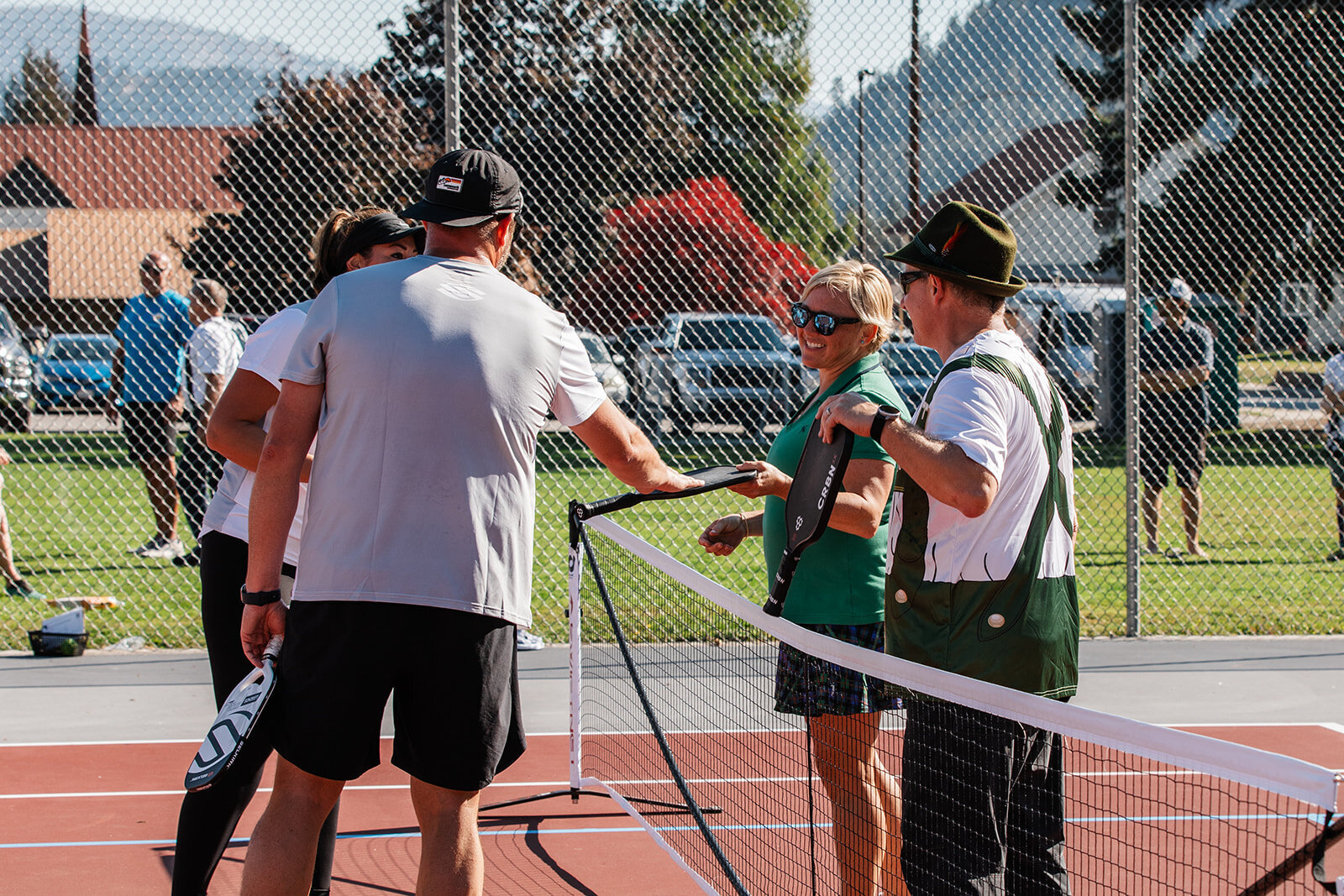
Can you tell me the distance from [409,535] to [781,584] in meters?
0.99

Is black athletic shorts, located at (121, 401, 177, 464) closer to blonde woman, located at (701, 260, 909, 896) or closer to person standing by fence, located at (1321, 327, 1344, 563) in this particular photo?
blonde woman, located at (701, 260, 909, 896)

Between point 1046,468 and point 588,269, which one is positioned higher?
point 588,269

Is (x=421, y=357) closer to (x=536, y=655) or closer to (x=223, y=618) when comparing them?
(x=223, y=618)

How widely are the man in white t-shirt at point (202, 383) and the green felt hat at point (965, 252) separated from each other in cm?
658

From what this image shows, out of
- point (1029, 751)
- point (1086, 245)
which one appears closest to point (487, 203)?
point (1029, 751)

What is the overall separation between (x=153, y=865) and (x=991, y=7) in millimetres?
6652

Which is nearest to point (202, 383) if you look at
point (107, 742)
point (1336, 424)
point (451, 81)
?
point (451, 81)

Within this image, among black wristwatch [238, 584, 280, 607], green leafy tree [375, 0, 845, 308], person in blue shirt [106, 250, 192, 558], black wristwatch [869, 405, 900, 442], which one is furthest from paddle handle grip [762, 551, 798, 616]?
green leafy tree [375, 0, 845, 308]

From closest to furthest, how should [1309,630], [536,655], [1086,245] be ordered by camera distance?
[536,655] → [1309,630] → [1086,245]

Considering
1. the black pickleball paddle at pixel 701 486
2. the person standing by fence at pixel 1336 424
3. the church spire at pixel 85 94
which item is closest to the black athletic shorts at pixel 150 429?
the church spire at pixel 85 94

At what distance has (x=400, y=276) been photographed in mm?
2859

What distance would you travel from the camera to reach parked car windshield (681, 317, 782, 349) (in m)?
14.6

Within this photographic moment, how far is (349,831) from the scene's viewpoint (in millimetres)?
4742

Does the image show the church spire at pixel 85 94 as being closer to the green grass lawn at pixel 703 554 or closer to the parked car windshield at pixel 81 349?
the green grass lawn at pixel 703 554
